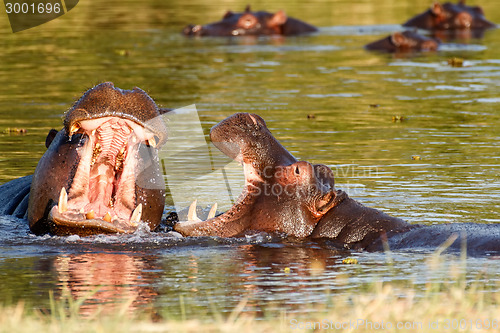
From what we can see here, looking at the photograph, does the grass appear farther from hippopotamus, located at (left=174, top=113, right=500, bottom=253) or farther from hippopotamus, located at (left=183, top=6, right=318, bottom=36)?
hippopotamus, located at (left=183, top=6, right=318, bottom=36)

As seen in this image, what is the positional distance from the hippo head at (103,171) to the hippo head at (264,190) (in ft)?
1.36

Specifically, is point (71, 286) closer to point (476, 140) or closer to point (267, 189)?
point (267, 189)

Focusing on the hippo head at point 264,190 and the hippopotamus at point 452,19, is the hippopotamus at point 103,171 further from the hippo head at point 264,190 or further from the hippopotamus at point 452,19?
the hippopotamus at point 452,19

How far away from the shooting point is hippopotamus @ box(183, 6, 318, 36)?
23.9m

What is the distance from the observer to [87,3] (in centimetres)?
3412

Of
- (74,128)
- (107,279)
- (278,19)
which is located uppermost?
(278,19)

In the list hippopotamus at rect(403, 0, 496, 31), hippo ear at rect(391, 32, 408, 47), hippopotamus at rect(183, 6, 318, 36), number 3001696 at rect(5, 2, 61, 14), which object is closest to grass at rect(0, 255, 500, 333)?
hippo ear at rect(391, 32, 408, 47)

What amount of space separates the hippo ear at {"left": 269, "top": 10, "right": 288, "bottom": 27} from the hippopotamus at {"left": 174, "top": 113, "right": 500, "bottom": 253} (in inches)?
692

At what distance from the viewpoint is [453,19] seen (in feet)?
81.8

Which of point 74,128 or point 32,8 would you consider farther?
point 32,8

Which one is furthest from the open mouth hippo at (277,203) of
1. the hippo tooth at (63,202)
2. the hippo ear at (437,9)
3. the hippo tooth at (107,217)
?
the hippo ear at (437,9)

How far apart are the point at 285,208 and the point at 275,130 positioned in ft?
17.2

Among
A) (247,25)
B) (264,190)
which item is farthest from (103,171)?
(247,25)

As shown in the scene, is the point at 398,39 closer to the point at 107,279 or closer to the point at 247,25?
the point at 247,25
